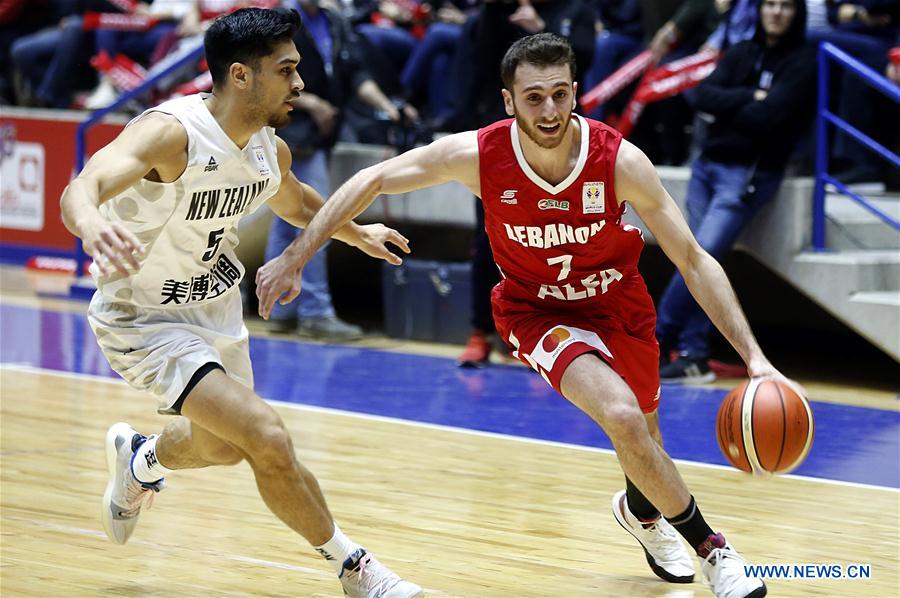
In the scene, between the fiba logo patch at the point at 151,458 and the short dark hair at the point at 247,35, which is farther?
the fiba logo patch at the point at 151,458

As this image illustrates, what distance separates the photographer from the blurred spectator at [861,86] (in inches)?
366

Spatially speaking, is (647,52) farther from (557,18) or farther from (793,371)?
(793,371)

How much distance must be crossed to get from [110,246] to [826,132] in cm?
584

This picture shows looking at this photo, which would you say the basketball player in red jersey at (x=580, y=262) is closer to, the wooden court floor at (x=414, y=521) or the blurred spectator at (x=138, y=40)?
the wooden court floor at (x=414, y=521)

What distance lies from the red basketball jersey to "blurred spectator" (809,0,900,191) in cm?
472

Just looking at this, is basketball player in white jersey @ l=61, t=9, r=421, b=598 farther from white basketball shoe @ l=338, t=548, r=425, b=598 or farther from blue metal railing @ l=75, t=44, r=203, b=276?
blue metal railing @ l=75, t=44, r=203, b=276

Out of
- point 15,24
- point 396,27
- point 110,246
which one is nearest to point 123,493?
point 110,246

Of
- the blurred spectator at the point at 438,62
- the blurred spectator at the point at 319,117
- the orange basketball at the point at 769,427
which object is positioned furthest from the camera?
the blurred spectator at the point at 438,62

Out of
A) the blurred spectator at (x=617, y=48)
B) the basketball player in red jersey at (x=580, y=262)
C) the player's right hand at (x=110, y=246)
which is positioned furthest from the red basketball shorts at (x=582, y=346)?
the blurred spectator at (x=617, y=48)

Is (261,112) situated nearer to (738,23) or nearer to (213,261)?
(213,261)

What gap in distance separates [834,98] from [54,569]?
629 cm

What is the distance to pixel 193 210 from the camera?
4.74 meters

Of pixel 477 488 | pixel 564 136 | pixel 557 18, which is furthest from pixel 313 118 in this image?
pixel 564 136

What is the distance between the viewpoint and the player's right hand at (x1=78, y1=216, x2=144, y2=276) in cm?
381
